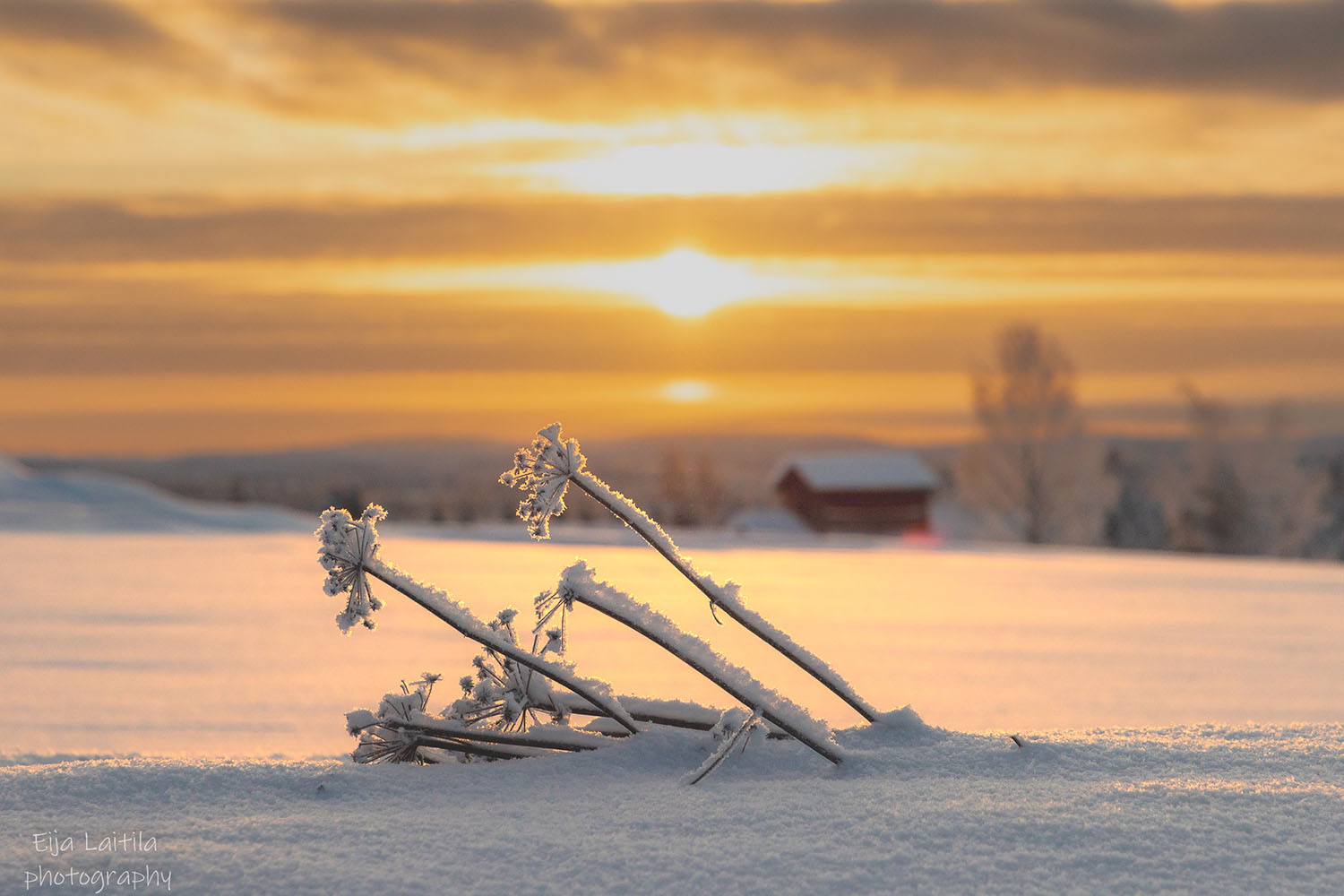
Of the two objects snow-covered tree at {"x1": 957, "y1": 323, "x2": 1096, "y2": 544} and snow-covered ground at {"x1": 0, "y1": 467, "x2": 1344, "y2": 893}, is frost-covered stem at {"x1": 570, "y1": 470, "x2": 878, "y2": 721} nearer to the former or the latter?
snow-covered ground at {"x1": 0, "y1": 467, "x2": 1344, "y2": 893}

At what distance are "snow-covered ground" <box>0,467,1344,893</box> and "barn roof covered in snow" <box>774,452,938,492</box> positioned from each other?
2753 centimetres

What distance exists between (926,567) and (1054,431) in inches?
714

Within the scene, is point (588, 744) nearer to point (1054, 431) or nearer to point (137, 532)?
point (137, 532)

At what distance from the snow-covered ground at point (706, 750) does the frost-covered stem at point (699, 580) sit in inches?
8.7

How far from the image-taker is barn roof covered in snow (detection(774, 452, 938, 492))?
128ft

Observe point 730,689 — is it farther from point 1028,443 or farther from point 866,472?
point 866,472

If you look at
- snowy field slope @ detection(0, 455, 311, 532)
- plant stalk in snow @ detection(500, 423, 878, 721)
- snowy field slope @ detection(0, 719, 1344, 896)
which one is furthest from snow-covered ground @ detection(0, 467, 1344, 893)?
snowy field slope @ detection(0, 455, 311, 532)

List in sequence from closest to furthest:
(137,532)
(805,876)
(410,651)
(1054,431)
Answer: (805,876)
(410,651)
(137,532)
(1054,431)

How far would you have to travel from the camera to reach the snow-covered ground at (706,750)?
2.14m

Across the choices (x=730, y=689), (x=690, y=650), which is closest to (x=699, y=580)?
(x=690, y=650)

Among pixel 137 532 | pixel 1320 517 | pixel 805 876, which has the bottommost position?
pixel 805 876

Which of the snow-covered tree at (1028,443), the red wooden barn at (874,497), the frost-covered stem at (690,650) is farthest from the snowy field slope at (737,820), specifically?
the red wooden barn at (874,497)

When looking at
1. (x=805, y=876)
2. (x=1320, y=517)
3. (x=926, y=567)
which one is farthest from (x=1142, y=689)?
(x=1320, y=517)

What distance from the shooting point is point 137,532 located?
1551 centimetres
